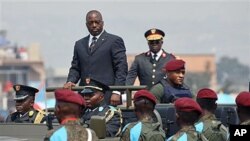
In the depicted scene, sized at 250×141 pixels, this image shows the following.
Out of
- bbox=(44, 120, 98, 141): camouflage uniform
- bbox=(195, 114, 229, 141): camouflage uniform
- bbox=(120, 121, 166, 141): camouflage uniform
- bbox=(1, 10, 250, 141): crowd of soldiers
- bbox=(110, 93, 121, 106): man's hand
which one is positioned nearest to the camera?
bbox=(44, 120, 98, 141): camouflage uniform

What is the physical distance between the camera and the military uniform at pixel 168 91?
1041 centimetres

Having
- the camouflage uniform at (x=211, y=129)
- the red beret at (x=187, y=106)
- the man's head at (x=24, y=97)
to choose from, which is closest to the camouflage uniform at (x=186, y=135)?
the red beret at (x=187, y=106)

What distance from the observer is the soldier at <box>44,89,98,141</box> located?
25.6ft

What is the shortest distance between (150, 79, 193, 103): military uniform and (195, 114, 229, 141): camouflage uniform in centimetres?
107

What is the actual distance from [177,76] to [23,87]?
1.88 meters

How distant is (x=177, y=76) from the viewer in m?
10.3

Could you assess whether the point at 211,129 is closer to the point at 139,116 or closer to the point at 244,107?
the point at 244,107

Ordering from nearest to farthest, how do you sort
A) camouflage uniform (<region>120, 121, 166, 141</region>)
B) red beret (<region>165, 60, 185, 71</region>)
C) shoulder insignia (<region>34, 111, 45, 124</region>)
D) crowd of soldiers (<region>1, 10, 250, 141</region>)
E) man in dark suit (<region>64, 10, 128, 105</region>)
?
crowd of soldiers (<region>1, 10, 250, 141</region>) → camouflage uniform (<region>120, 121, 166, 141</region>) → red beret (<region>165, 60, 185, 71</region>) → shoulder insignia (<region>34, 111, 45, 124</region>) → man in dark suit (<region>64, 10, 128, 105</region>)

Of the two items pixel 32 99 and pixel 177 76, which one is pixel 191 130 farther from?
pixel 32 99

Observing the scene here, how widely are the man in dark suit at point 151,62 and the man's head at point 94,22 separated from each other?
3.06ft

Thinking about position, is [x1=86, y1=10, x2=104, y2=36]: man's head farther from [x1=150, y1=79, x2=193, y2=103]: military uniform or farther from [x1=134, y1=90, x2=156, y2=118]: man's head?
[x1=134, y1=90, x2=156, y2=118]: man's head

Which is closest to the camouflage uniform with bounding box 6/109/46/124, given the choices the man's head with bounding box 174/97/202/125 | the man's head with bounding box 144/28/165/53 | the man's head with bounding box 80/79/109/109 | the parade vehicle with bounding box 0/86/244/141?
the parade vehicle with bounding box 0/86/244/141

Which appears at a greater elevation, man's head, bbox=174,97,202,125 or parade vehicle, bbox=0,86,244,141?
man's head, bbox=174,97,202,125

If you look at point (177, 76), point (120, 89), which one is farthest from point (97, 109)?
point (177, 76)
